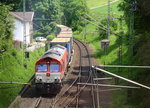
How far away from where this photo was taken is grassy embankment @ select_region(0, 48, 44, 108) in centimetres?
2117

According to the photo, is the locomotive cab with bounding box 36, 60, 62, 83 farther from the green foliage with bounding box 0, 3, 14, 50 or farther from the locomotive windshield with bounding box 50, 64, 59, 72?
the green foliage with bounding box 0, 3, 14, 50

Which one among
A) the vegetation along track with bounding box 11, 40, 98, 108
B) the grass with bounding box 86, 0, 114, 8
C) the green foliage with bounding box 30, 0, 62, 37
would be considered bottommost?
the vegetation along track with bounding box 11, 40, 98, 108

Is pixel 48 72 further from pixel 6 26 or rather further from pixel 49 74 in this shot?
pixel 6 26

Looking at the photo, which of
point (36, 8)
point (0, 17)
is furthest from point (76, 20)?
point (0, 17)

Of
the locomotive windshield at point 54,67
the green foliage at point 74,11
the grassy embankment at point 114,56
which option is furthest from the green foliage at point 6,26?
the green foliage at point 74,11

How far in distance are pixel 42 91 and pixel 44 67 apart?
1714mm

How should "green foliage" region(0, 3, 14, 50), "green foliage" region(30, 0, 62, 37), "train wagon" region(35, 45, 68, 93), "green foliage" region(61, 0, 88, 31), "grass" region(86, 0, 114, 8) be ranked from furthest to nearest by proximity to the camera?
"grass" region(86, 0, 114, 8)
"green foliage" region(61, 0, 88, 31)
"green foliage" region(30, 0, 62, 37)
"green foliage" region(0, 3, 14, 50)
"train wagon" region(35, 45, 68, 93)

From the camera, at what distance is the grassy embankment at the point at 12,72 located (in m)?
21.2

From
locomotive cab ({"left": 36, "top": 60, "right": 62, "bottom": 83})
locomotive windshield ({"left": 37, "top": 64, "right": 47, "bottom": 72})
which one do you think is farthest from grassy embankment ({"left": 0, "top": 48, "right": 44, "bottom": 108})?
locomotive windshield ({"left": 37, "top": 64, "right": 47, "bottom": 72})

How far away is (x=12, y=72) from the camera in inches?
995

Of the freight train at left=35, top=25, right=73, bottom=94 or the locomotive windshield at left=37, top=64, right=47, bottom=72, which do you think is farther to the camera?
the locomotive windshield at left=37, top=64, right=47, bottom=72

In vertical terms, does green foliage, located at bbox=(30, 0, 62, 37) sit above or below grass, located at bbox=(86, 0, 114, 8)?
below

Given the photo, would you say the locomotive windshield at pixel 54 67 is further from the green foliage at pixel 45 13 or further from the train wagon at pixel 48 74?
the green foliage at pixel 45 13

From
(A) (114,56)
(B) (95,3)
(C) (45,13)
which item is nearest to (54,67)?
(A) (114,56)
